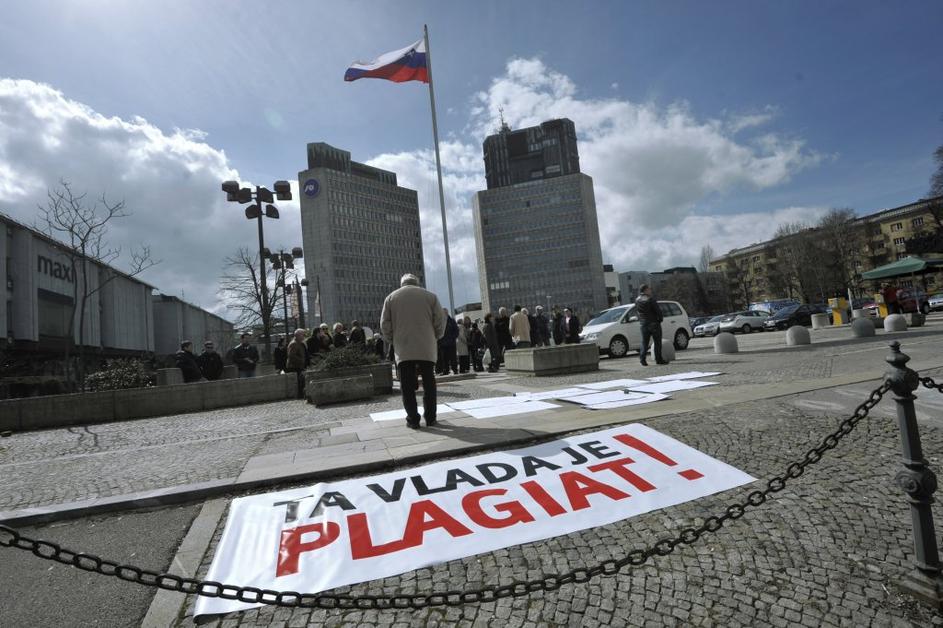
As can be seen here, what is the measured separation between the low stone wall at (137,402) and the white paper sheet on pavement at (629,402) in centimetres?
714

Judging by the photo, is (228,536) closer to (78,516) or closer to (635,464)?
(78,516)

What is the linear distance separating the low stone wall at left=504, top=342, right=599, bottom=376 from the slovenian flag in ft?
39.8

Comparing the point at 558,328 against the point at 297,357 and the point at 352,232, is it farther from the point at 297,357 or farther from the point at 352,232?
the point at 352,232

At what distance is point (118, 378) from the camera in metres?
10.3

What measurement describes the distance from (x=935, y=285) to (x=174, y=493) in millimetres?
90413

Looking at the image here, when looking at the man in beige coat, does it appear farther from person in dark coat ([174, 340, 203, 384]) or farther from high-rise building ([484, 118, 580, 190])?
high-rise building ([484, 118, 580, 190])

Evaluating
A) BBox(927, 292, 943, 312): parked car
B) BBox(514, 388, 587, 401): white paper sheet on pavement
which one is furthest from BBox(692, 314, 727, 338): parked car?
BBox(514, 388, 587, 401): white paper sheet on pavement

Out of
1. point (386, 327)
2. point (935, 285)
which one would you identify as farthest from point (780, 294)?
point (386, 327)

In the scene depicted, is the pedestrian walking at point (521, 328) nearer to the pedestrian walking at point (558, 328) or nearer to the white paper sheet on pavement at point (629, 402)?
the pedestrian walking at point (558, 328)

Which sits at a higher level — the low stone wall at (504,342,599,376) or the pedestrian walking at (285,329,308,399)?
the pedestrian walking at (285,329,308,399)

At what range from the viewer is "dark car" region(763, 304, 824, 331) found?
3011cm

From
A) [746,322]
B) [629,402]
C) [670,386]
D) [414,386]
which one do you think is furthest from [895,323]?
[414,386]

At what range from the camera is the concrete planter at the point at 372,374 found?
30.8 ft

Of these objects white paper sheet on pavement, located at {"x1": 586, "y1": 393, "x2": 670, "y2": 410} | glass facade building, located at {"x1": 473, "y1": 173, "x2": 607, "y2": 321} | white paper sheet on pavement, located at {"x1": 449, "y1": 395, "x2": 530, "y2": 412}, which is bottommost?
white paper sheet on pavement, located at {"x1": 586, "y1": 393, "x2": 670, "y2": 410}
